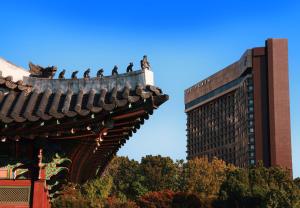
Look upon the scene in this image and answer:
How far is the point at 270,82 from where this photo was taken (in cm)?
12444

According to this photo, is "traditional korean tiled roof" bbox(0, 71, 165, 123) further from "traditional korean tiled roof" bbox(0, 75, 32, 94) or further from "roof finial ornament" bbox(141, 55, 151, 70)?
"roof finial ornament" bbox(141, 55, 151, 70)

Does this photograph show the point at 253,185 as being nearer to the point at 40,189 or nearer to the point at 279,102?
the point at 279,102

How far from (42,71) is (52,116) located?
2047mm

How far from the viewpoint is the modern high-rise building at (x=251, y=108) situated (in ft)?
397

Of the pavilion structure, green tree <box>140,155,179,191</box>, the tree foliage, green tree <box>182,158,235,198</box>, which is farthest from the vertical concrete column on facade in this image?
the pavilion structure

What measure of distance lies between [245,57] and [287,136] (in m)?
24.7

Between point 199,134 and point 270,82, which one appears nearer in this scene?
point 270,82

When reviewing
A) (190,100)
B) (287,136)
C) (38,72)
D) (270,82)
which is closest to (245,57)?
(270,82)

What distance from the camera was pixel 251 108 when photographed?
131875 mm

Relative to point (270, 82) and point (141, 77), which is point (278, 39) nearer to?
point (270, 82)

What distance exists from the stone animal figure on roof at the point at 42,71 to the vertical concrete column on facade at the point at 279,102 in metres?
114

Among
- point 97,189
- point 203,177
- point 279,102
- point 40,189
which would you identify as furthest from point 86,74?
point 279,102

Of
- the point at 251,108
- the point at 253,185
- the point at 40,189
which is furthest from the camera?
the point at 251,108

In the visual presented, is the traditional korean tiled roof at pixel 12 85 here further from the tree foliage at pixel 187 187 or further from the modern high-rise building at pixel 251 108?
the modern high-rise building at pixel 251 108
